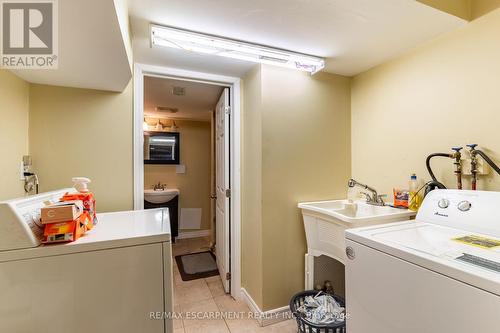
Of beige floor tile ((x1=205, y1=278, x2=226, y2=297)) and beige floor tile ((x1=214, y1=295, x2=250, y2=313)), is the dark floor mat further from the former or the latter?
beige floor tile ((x1=214, y1=295, x2=250, y2=313))

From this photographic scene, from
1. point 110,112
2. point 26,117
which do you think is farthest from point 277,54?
point 26,117

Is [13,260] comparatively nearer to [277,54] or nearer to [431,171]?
[277,54]

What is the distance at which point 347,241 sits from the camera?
1.12 m

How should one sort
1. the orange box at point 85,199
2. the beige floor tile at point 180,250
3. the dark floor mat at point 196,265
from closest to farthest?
the orange box at point 85,199 < the dark floor mat at point 196,265 < the beige floor tile at point 180,250

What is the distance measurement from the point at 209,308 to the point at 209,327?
9.2 inches

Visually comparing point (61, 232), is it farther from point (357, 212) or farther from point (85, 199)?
point (357, 212)

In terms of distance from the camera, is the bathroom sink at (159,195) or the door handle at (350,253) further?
the bathroom sink at (159,195)

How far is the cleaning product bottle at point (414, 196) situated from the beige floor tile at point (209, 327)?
1644 millimetres

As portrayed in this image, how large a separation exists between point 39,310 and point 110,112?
1254mm

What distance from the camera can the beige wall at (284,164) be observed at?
1.80m

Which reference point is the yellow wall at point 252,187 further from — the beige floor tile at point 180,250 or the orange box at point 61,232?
the beige floor tile at point 180,250

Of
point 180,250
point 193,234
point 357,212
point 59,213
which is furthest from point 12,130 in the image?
point 193,234

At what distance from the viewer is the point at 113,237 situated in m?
0.89

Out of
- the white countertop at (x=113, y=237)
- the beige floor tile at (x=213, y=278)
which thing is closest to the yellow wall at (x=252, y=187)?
the beige floor tile at (x=213, y=278)
